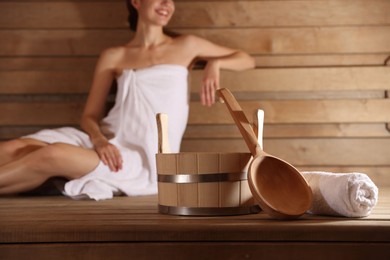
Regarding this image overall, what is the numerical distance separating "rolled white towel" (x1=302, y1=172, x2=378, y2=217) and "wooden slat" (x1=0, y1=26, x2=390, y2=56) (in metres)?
1.59

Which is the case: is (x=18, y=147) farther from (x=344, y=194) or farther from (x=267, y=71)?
(x=344, y=194)

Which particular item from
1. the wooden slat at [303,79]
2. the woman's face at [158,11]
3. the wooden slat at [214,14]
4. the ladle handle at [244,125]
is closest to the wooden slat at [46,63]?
the wooden slat at [214,14]

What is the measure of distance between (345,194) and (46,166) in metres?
1.45

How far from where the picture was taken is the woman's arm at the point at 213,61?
305 cm

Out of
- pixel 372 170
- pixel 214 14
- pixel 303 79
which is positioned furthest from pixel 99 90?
pixel 372 170

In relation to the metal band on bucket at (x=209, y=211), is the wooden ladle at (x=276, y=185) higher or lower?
higher

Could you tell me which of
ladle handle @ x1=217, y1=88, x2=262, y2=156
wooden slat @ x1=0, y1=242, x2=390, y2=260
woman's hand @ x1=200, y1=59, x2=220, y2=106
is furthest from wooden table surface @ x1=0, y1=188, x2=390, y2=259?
woman's hand @ x1=200, y1=59, x2=220, y2=106

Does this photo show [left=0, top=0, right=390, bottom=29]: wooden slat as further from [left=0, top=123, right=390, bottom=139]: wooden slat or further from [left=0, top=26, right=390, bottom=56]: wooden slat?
[left=0, top=123, right=390, bottom=139]: wooden slat

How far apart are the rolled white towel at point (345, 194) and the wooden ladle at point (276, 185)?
0.18 ft

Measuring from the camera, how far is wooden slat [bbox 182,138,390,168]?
3.34m

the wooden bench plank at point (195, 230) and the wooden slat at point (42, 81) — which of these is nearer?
the wooden bench plank at point (195, 230)

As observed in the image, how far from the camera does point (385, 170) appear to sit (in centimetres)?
333

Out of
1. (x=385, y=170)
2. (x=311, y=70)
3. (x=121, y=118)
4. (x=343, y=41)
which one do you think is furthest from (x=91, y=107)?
(x=385, y=170)

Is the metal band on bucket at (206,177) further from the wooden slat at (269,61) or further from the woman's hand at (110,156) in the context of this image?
the wooden slat at (269,61)
